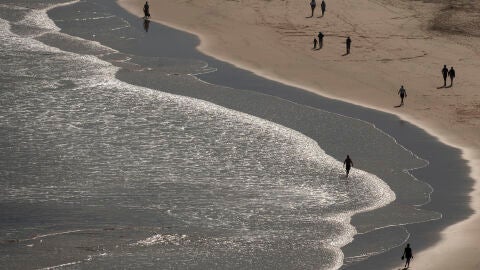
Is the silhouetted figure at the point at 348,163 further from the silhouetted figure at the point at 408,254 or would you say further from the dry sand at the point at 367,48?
the silhouetted figure at the point at 408,254

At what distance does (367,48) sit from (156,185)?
21.9 m

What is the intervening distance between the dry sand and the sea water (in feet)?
17.6

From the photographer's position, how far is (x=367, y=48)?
5406 cm

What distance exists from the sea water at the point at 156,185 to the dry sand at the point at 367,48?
17.6 feet

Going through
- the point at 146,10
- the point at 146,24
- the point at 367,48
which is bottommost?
→ the point at 146,24

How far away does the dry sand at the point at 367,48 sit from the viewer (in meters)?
44.9

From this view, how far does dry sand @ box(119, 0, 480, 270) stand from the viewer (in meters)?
44.9

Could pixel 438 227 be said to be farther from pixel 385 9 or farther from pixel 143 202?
pixel 385 9

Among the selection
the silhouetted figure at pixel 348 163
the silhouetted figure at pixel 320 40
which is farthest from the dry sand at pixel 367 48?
the silhouetted figure at pixel 348 163

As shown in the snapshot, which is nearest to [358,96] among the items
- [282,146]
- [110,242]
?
[282,146]

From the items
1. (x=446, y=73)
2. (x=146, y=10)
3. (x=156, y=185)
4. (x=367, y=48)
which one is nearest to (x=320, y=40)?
(x=367, y=48)

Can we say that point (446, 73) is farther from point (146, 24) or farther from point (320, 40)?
point (146, 24)

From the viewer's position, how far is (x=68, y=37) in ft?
188

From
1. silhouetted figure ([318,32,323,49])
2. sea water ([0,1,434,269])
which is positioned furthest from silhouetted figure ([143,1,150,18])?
sea water ([0,1,434,269])
